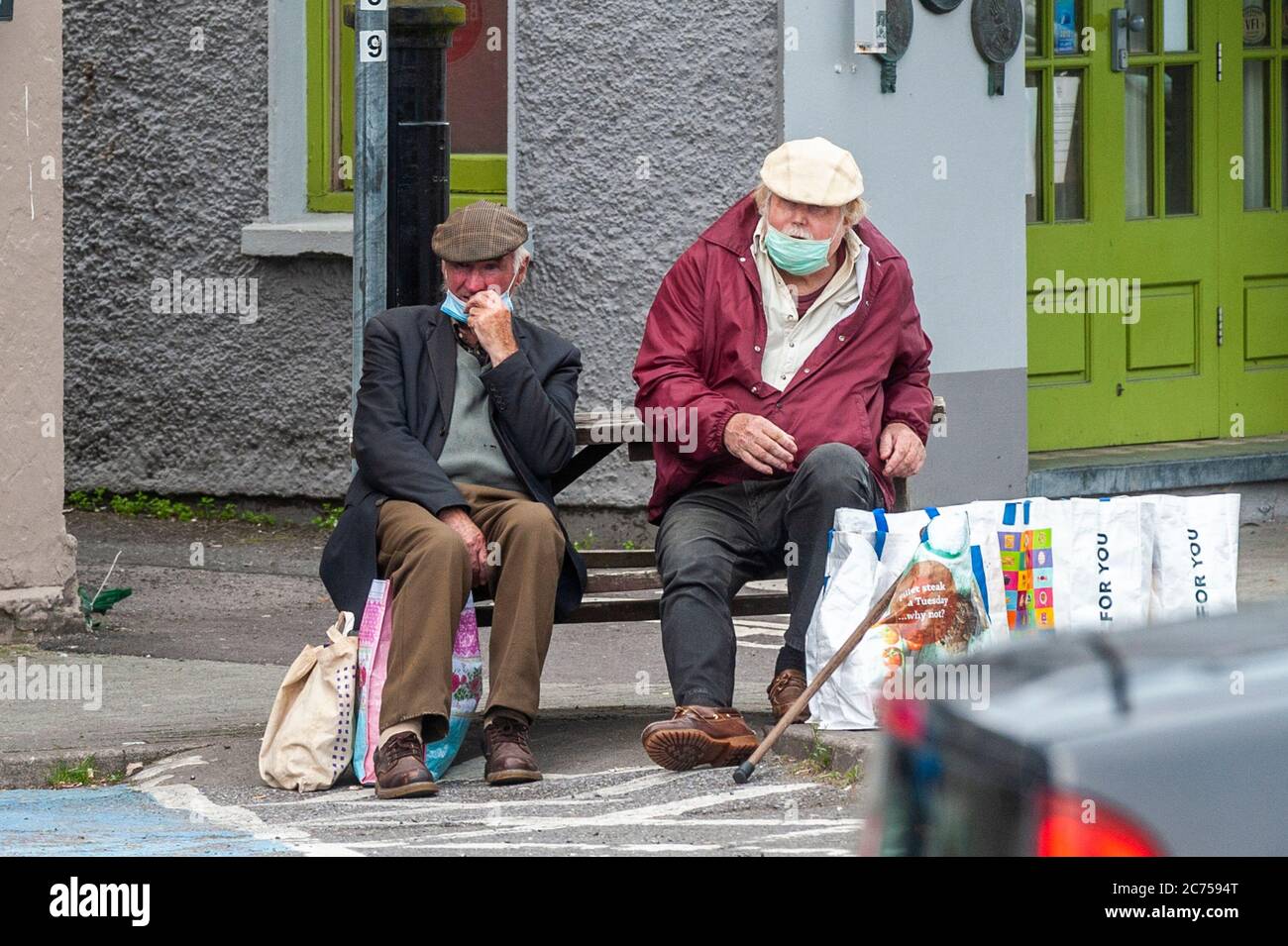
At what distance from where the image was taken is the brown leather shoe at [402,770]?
513 centimetres

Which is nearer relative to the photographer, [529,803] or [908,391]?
[529,803]

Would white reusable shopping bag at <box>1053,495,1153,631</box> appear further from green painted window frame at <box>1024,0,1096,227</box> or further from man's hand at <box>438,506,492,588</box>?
green painted window frame at <box>1024,0,1096,227</box>

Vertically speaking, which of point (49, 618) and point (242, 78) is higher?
point (242, 78)

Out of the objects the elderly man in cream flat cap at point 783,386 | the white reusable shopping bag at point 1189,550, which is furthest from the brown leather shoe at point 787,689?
the white reusable shopping bag at point 1189,550

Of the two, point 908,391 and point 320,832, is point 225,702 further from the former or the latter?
point 908,391

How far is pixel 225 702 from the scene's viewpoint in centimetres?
641

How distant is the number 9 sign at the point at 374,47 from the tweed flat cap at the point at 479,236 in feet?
1.71

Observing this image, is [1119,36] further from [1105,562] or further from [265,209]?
[1105,562]

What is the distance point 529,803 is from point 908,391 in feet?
5.22

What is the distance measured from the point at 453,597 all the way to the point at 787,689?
37.5 inches

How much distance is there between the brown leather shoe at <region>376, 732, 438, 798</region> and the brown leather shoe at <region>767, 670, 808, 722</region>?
0.97 metres

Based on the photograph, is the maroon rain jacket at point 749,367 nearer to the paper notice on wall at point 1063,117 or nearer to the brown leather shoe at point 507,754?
the brown leather shoe at point 507,754

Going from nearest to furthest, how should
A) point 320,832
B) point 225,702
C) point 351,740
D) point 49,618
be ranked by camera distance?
point 320,832
point 351,740
point 225,702
point 49,618

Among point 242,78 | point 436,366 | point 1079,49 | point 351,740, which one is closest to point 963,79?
point 1079,49
